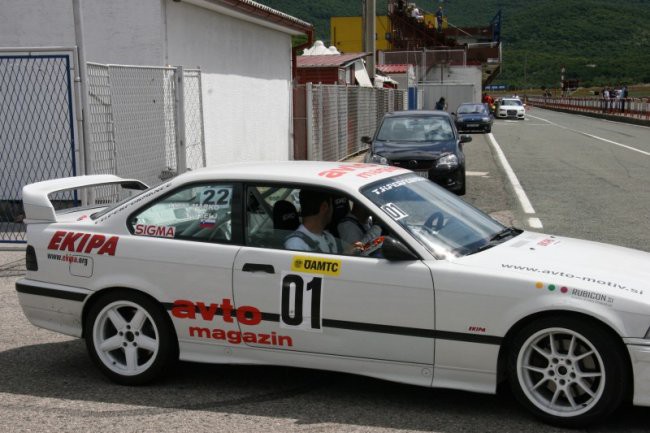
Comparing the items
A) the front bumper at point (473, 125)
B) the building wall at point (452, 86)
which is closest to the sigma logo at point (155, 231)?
the front bumper at point (473, 125)

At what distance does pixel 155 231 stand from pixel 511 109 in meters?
50.5

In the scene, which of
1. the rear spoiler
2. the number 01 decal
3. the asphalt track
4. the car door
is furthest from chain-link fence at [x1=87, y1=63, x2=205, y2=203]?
the number 01 decal

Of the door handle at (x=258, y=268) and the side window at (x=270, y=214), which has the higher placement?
the side window at (x=270, y=214)

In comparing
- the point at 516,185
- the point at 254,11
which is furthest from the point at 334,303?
the point at 254,11

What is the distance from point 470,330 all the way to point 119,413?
196cm

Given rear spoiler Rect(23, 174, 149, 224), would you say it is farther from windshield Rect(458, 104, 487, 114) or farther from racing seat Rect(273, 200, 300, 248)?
windshield Rect(458, 104, 487, 114)

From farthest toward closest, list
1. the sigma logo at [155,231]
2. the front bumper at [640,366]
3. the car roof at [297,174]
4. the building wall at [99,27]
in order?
the building wall at [99,27] < the sigma logo at [155,231] < the car roof at [297,174] < the front bumper at [640,366]

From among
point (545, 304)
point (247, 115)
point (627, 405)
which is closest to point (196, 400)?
A: point (545, 304)

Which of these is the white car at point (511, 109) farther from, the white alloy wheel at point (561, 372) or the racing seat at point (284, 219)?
the white alloy wheel at point (561, 372)

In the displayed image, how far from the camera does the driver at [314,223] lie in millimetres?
4773

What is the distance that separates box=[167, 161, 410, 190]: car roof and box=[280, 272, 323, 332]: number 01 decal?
59 cm

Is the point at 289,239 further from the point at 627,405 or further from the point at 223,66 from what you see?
the point at 223,66

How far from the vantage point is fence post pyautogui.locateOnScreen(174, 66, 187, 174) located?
36.0 feet

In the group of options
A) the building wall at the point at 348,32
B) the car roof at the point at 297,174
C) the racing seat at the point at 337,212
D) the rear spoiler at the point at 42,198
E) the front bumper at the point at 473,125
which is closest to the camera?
the car roof at the point at 297,174
